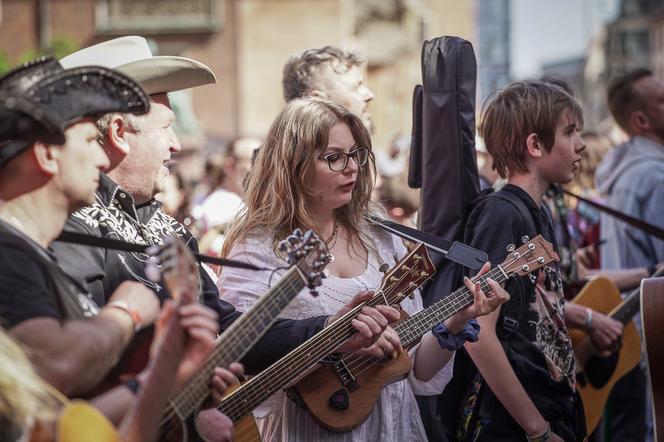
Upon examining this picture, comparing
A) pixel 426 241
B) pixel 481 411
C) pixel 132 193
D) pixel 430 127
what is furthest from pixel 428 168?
pixel 132 193

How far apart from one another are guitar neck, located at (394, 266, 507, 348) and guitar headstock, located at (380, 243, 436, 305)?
0.43 ft

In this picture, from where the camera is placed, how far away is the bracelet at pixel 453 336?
163 inches

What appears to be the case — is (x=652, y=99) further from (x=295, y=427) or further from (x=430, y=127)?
(x=295, y=427)

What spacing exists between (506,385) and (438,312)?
490 millimetres

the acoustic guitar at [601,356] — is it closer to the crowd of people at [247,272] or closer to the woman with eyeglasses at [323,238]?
the crowd of people at [247,272]

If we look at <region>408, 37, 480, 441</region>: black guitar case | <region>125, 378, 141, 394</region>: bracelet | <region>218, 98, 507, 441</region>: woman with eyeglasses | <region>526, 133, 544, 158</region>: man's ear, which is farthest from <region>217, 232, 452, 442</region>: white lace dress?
<region>125, 378, 141, 394</region>: bracelet

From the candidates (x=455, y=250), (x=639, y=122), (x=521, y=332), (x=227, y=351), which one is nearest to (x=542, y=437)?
(x=521, y=332)

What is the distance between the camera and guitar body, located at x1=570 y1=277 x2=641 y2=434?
579 centimetres

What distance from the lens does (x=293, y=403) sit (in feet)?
13.6

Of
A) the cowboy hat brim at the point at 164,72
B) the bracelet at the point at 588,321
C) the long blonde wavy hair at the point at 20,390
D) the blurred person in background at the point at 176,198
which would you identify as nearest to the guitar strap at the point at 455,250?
the cowboy hat brim at the point at 164,72

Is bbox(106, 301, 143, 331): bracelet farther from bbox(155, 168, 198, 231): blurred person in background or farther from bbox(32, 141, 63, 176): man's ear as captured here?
bbox(155, 168, 198, 231): blurred person in background

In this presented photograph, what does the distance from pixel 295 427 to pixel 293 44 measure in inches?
1097

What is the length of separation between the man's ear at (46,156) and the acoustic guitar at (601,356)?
11.8 feet

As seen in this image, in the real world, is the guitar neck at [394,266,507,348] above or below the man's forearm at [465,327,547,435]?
above
